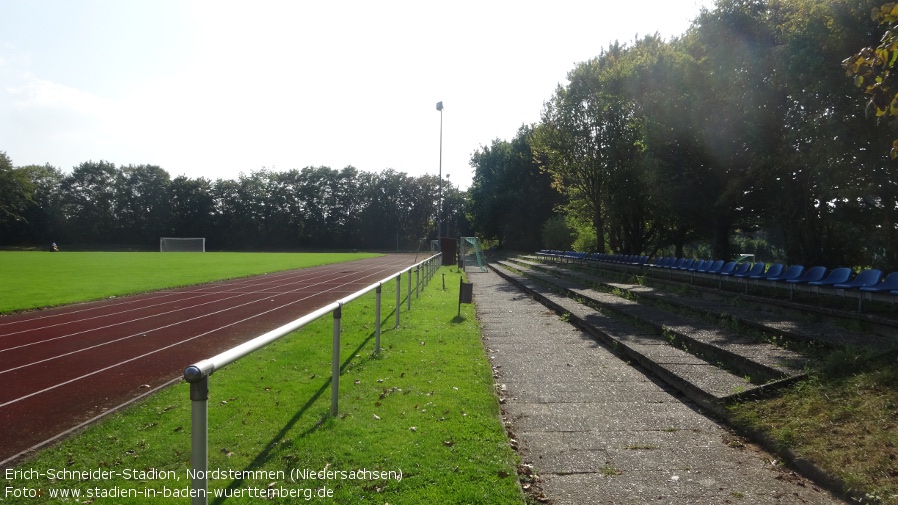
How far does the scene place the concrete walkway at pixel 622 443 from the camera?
3.76m

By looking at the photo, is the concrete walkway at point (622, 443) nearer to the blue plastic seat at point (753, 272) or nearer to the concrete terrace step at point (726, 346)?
the concrete terrace step at point (726, 346)

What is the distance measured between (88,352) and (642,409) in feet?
25.9

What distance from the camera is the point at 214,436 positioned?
465 centimetres

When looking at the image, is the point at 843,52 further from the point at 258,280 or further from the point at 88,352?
the point at 258,280

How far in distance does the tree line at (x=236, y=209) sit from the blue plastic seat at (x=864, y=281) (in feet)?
248

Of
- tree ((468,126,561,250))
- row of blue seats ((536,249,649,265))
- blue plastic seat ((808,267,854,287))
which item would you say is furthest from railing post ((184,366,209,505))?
tree ((468,126,561,250))

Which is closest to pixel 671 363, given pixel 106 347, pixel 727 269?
pixel 106 347

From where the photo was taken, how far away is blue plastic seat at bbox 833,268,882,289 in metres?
9.48

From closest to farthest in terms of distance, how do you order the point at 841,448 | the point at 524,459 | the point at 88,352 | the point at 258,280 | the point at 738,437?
1. the point at 841,448
2. the point at 524,459
3. the point at 738,437
4. the point at 88,352
5. the point at 258,280

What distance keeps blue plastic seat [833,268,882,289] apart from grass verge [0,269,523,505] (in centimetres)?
637

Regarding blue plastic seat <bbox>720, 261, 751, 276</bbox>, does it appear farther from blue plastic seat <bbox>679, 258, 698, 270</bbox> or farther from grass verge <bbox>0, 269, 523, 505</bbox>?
grass verge <bbox>0, 269, 523, 505</bbox>

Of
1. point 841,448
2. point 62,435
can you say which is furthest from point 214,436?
point 841,448

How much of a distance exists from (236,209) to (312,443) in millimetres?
88820

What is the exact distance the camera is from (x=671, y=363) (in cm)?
714
